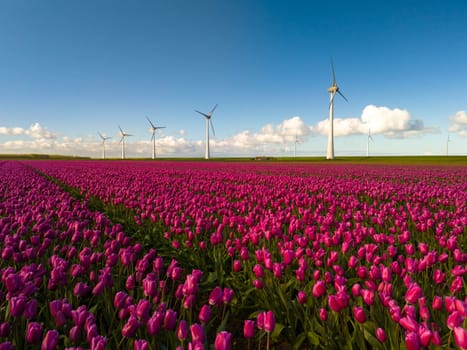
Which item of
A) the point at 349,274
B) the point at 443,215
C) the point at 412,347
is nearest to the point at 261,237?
the point at 349,274

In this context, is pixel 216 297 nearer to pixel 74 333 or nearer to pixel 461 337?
pixel 74 333

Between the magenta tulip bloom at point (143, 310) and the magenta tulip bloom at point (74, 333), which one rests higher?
the magenta tulip bloom at point (143, 310)

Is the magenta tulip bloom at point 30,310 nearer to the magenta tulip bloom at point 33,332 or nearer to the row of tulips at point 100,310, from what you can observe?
the row of tulips at point 100,310

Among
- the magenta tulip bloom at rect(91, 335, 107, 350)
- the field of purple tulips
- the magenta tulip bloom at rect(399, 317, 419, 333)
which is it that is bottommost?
the field of purple tulips

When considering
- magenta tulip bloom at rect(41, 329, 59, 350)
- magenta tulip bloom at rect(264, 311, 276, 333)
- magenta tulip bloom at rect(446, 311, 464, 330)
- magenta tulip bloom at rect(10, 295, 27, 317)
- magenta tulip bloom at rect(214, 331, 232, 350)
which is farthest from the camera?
magenta tulip bloom at rect(10, 295, 27, 317)

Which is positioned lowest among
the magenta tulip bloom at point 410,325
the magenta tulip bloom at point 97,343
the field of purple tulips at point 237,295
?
the field of purple tulips at point 237,295

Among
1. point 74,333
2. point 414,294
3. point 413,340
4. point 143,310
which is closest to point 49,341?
point 74,333

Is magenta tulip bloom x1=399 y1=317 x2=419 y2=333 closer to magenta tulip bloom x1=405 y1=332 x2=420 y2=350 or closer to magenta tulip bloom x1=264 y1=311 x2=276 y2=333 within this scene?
magenta tulip bloom x1=405 y1=332 x2=420 y2=350

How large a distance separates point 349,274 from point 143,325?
8.56 ft

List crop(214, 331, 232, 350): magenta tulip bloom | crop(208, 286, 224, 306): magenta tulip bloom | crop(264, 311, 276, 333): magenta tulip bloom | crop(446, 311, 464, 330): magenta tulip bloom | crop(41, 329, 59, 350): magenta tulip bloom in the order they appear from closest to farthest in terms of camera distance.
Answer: crop(214, 331, 232, 350): magenta tulip bloom
crop(41, 329, 59, 350): magenta tulip bloom
crop(446, 311, 464, 330): magenta tulip bloom
crop(264, 311, 276, 333): magenta tulip bloom
crop(208, 286, 224, 306): magenta tulip bloom

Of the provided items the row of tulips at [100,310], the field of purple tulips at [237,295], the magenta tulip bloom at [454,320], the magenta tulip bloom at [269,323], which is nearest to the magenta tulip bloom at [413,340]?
the field of purple tulips at [237,295]

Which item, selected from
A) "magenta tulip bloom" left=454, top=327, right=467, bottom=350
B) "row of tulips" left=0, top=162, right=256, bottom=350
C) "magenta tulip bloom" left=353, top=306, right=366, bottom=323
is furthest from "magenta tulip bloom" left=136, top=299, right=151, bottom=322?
"magenta tulip bloom" left=454, top=327, right=467, bottom=350

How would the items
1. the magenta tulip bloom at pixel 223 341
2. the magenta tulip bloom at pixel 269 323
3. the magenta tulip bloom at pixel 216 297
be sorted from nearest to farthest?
the magenta tulip bloom at pixel 223 341, the magenta tulip bloom at pixel 269 323, the magenta tulip bloom at pixel 216 297

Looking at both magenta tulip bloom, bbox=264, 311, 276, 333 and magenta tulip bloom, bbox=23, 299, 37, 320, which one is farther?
magenta tulip bloom, bbox=23, 299, 37, 320
